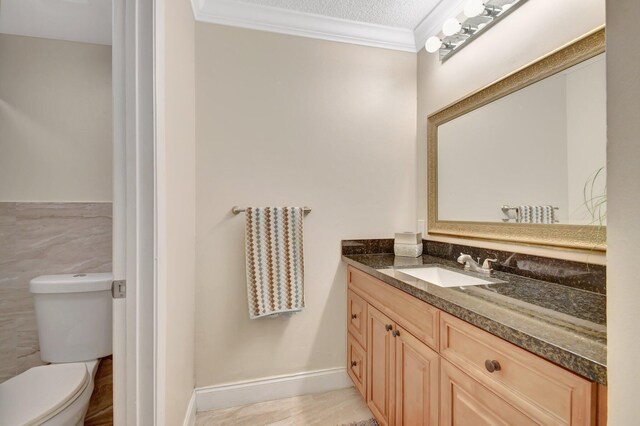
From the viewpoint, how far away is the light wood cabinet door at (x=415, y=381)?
40.8 inches

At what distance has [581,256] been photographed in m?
1.10

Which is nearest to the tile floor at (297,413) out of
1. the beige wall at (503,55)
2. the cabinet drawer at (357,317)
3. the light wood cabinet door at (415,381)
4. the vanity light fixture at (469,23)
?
the cabinet drawer at (357,317)

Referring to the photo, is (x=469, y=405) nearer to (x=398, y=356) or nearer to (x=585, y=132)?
(x=398, y=356)

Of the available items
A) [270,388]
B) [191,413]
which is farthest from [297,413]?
[191,413]

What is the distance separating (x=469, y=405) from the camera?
34.3 inches

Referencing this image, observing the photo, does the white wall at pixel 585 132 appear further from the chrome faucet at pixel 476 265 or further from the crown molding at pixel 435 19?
the crown molding at pixel 435 19

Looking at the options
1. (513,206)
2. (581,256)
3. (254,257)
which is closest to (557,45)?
(513,206)

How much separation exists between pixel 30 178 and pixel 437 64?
2.64m

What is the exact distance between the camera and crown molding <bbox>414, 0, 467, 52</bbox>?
169 centimetres

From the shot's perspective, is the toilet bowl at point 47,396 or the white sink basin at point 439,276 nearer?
the toilet bowl at point 47,396

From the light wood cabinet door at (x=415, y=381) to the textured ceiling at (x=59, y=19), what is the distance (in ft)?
7.75

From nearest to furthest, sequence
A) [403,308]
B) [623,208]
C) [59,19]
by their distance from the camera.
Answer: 1. [623,208]
2. [403,308]
3. [59,19]

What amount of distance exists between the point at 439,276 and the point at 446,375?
66 cm

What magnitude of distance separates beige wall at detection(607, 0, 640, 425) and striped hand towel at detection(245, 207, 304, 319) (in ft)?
4.76
